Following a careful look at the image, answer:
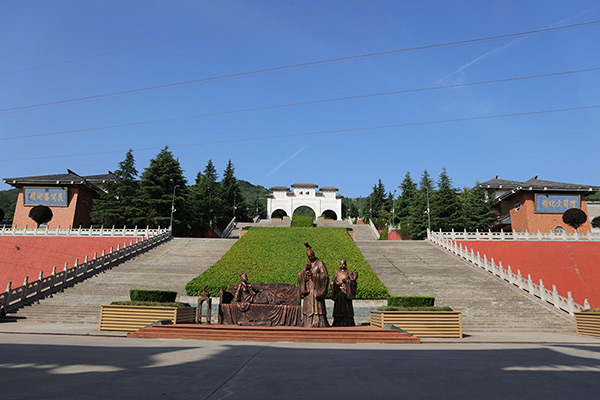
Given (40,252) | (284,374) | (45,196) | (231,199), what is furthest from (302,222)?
(284,374)

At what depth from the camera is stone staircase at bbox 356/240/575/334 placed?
47.6 ft

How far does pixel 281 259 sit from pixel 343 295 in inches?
501

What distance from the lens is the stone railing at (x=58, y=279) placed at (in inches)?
624

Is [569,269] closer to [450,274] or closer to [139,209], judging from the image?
[450,274]

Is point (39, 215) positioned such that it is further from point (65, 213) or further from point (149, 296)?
point (149, 296)

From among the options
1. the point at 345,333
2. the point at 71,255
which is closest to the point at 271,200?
the point at 71,255

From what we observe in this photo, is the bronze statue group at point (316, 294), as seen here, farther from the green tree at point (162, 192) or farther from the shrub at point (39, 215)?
the shrub at point (39, 215)

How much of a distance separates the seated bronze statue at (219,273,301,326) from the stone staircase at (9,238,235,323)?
708 cm

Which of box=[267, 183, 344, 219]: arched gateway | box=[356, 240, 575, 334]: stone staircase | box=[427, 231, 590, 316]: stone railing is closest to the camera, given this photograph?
box=[356, 240, 575, 334]: stone staircase

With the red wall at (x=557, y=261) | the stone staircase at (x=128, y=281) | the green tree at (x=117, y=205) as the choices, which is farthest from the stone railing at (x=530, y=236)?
the green tree at (x=117, y=205)

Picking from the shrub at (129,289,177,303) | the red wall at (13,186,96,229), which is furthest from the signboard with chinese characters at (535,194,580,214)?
the red wall at (13,186,96,229)

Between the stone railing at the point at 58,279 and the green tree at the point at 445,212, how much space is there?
29.3m

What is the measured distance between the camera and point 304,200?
65.9 meters

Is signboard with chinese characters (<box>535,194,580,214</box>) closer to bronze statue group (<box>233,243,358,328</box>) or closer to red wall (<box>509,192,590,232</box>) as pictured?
red wall (<box>509,192,590,232</box>)
